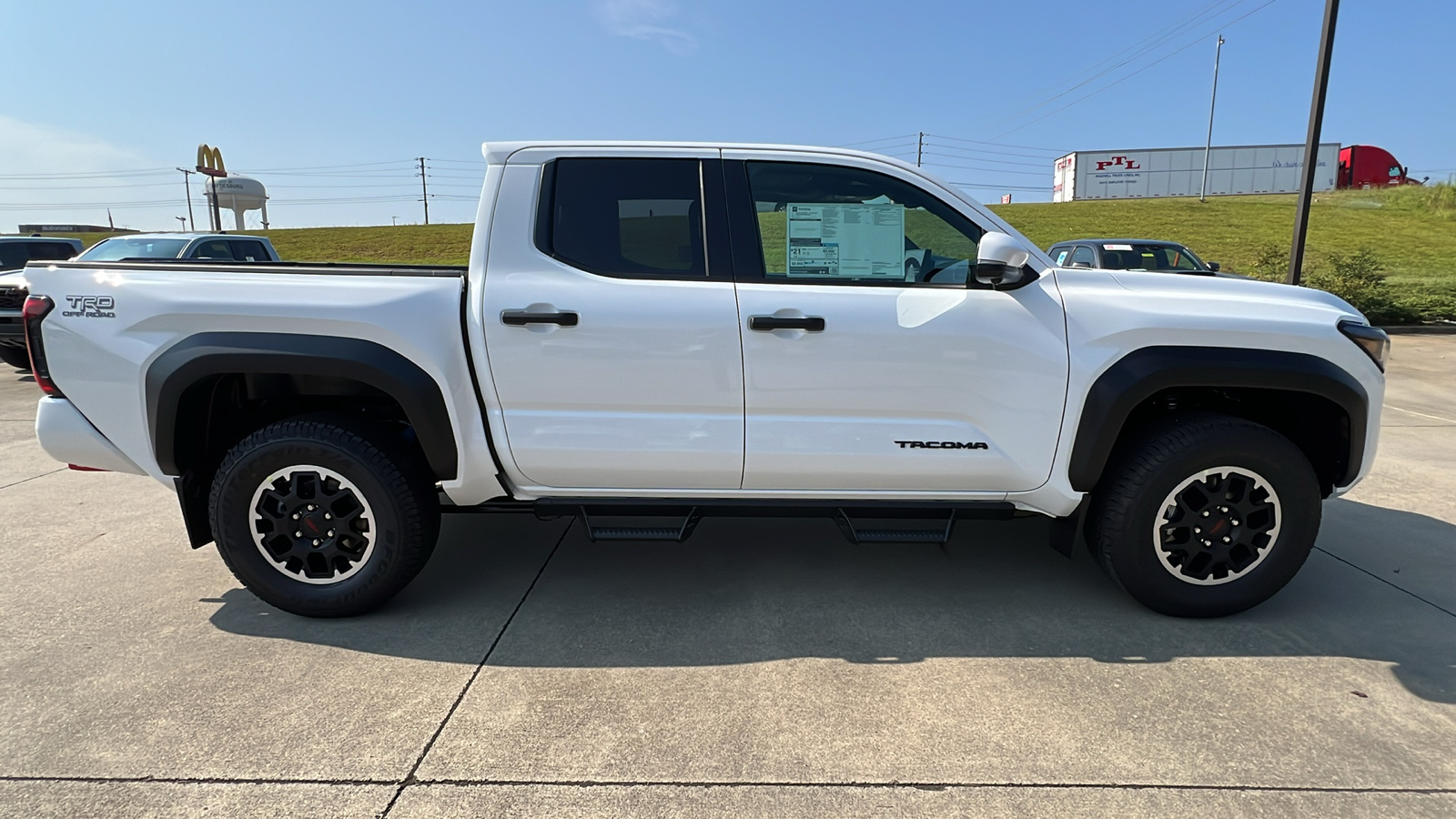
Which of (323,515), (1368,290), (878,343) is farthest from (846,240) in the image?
(1368,290)

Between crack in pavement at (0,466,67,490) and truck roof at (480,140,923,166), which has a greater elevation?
truck roof at (480,140,923,166)

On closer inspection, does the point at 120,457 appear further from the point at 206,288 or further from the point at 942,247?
the point at 942,247

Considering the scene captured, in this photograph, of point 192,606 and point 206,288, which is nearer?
point 206,288

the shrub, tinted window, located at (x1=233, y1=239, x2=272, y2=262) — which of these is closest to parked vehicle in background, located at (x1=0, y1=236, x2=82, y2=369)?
tinted window, located at (x1=233, y1=239, x2=272, y2=262)

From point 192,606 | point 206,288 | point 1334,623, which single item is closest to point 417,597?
point 192,606

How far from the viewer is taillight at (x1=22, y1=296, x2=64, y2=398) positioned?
3037 mm

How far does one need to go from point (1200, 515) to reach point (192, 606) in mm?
4332

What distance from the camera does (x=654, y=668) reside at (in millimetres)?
2891

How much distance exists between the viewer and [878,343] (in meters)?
3.02

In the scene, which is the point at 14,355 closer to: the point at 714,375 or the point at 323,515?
the point at 323,515

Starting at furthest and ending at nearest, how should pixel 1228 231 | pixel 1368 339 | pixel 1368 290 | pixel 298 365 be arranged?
pixel 1228 231 < pixel 1368 290 < pixel 1368 339 < pixel 298 365

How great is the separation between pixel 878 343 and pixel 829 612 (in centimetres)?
119

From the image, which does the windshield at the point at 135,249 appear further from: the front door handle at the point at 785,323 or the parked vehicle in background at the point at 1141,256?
the parked vehicle in background at the point at 1141,256

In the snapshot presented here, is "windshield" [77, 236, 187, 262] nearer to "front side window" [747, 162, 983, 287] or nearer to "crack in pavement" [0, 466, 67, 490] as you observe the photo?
"crack in pavement" [0, 466, 67, 490]
